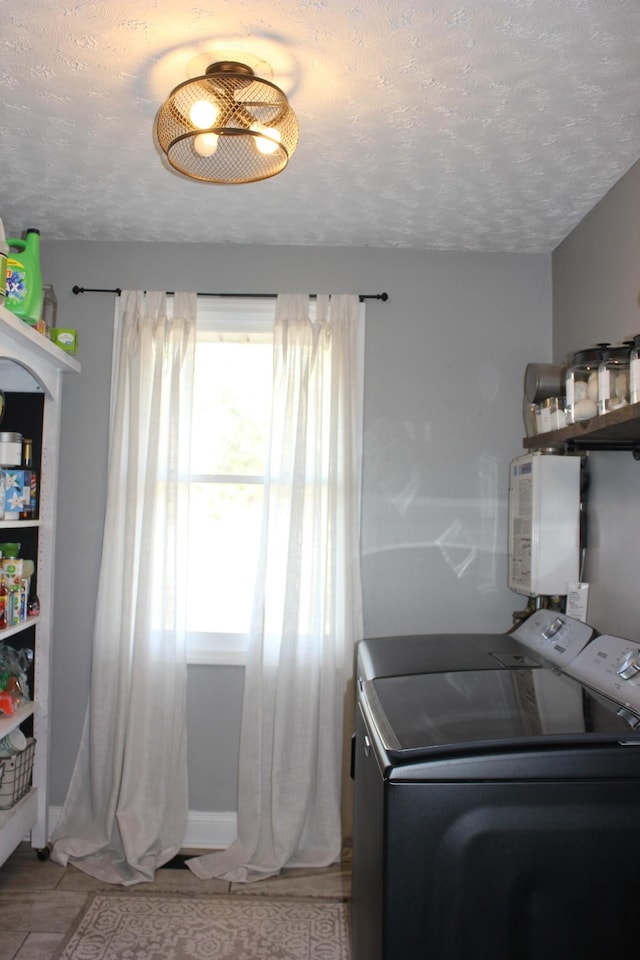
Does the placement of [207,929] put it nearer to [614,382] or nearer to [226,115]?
[614,382]

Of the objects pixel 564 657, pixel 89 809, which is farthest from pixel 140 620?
pixel 564 657

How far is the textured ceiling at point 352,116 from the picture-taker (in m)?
1.56

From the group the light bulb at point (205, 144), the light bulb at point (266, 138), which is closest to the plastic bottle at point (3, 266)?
the light bulb at point (205, 144)

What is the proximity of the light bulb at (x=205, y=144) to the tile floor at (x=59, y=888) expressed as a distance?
2.35 m

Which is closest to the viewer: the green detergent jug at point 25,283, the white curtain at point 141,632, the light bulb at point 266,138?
the light bulb at point 266,138

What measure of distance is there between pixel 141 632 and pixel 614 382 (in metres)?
1.90

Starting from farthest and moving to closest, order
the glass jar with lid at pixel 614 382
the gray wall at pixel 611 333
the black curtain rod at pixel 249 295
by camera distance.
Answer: the black curtain rod at pixel 249 295 → the gray wall at pixel 611 333 → the glass jar with lid at pixel 614 382

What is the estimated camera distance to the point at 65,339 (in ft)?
9.12

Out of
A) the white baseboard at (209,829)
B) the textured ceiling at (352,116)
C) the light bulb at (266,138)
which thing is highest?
the textured ceiling at (352,116)

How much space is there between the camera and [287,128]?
5.59ft

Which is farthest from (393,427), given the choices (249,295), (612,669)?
(612,669)

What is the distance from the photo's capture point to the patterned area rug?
2.16 meters

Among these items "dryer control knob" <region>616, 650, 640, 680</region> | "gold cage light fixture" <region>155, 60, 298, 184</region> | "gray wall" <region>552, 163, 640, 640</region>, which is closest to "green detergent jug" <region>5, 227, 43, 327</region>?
"gold cage light fixture" <region>155, 60, 298, 184</region>

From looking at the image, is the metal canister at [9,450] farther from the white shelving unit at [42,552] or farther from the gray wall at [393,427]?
the gray wall at [393,427]
